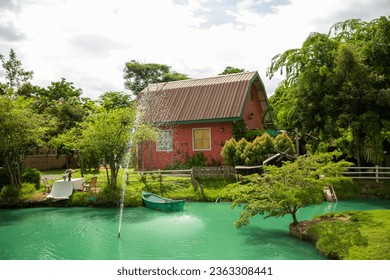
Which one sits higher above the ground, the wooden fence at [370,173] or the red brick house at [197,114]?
the red brick house at [197,114]

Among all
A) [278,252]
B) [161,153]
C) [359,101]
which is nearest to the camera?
[278,252]

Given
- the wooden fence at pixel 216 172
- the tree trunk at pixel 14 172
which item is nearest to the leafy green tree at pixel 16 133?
the tree trunk at pixel 14 172

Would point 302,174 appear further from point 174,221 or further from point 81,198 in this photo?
point 81,198

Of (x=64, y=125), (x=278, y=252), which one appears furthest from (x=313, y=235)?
(x=64, y=125)

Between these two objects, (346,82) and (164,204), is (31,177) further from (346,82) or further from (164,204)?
(346,82)

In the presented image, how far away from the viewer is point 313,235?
8.21 metres

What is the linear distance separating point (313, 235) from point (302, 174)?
1569mm

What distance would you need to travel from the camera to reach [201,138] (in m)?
20.0

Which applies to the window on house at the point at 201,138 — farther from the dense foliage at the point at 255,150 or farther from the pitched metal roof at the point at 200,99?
the dense foliage at the point at 255,150

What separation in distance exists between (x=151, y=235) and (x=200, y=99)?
1204 centimetres

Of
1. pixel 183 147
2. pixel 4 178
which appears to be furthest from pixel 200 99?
pixel 4 178

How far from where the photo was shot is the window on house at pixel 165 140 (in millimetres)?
20672

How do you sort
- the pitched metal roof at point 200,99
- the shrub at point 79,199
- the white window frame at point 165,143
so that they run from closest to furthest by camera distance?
the shrub at point 79,199, the pitched metal roof at point 200,99, the white window frame at point 165,143

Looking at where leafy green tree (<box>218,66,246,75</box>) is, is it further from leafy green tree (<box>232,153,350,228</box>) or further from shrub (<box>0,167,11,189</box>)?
leafy green tree (<box>232,153,350,228</box>)
